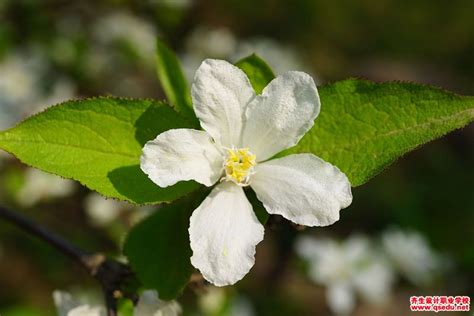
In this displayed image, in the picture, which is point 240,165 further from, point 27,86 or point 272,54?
point 272,54

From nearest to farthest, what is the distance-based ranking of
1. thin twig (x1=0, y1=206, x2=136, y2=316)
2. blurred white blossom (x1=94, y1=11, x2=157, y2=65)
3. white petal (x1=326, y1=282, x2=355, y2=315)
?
thin twig (x1=0, y1=206, x2=136, y2=316) < white petal (x1=326, y1=282, x2=355, y2=315) < blurred white blossom (x1=94, y1=11, x2=157, y2=65)

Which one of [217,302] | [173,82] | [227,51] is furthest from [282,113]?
[227,51]

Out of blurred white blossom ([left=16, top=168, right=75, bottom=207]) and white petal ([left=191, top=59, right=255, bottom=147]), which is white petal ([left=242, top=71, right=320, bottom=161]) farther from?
blurred white blossom ([left=16, top=168, right=75, bottom=207])


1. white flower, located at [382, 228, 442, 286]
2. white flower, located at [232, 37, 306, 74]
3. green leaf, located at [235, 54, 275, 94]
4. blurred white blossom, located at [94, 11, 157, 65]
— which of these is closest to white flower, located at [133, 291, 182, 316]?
green leaf, located at [235, 54, 275, 94]

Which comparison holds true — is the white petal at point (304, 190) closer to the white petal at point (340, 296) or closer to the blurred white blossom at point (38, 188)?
the blurred white blossom at point (38, 188)

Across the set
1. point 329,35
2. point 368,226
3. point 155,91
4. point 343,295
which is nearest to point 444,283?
point 343,295

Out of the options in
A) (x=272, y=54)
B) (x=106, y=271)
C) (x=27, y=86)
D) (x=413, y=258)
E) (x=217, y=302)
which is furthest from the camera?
(x=272, y=54)

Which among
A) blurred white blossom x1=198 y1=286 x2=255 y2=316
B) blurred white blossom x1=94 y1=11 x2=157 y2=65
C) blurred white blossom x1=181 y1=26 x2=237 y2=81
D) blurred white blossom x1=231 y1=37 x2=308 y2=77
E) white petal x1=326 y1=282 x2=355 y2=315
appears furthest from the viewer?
blurred white blossom x1=181 y1=26 x2=237 y2=81
